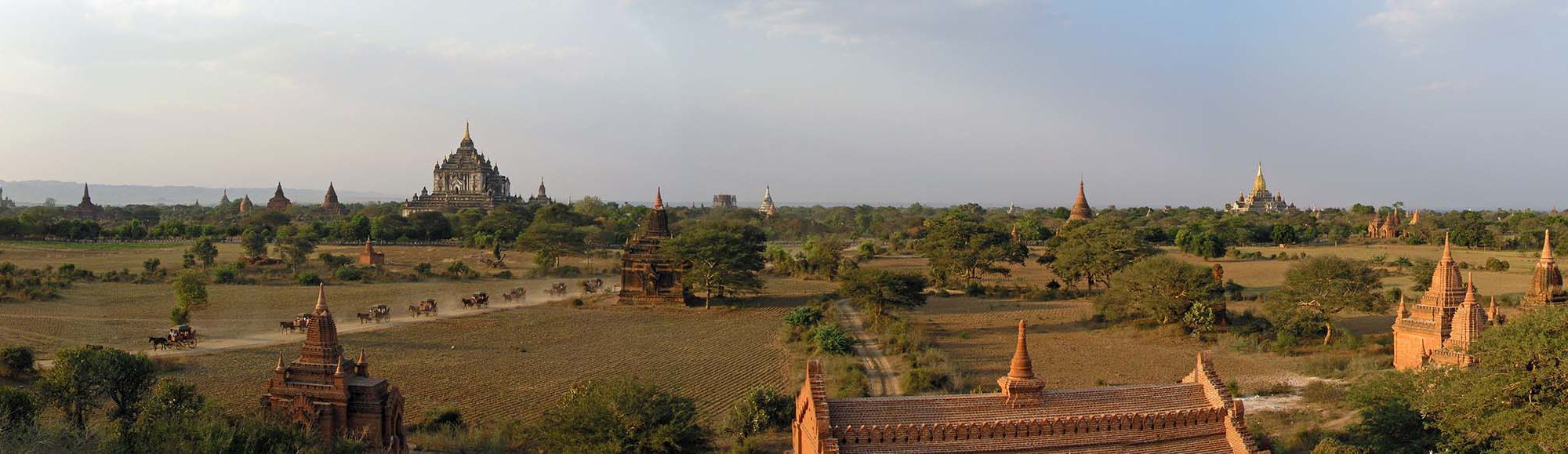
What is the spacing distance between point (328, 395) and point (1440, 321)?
75.0 ft

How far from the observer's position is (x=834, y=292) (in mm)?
40625

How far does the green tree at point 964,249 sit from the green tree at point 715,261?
9.88m

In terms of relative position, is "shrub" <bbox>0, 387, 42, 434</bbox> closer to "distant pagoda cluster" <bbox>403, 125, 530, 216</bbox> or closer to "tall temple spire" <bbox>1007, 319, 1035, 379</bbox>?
"tall temple spire" <bbox>1007, 319, 1035, 379</bbox>

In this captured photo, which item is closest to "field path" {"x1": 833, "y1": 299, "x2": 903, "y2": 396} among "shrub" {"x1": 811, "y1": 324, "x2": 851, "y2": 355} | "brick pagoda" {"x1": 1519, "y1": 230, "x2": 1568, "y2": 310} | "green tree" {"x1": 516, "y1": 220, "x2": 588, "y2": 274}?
"shrub" {"x1": 811, "y1": 324, "x2": 851, "y2": 355}

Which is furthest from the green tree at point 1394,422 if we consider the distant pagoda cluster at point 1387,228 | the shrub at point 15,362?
the distant pagoda cluster at point 1387,228

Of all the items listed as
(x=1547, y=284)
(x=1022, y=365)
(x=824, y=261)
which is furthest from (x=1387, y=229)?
(x=1022, y=365)

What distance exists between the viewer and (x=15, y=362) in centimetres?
1925

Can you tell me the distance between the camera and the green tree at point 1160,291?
2803cm

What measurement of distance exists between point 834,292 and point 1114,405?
99.0ft

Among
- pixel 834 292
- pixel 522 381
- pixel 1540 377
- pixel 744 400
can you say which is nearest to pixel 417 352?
pixel 522 381

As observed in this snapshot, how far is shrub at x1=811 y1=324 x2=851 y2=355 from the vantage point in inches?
1002

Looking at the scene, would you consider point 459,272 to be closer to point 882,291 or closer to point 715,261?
point 715,261

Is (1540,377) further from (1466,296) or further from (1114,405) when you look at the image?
(1466,296)

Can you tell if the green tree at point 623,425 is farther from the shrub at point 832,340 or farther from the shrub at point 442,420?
the shrub at point 832,340
